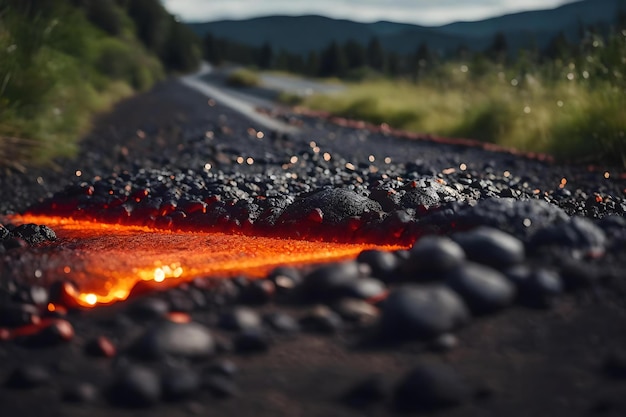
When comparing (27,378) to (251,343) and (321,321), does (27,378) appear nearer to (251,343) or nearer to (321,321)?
(251,343)

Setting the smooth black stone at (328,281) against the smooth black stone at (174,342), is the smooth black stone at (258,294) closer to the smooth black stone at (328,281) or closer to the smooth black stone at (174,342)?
the smooth black stone at (328,281)

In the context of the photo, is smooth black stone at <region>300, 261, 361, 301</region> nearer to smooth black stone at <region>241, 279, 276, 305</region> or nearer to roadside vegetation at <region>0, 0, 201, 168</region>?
smooth black stone at <region>241, 279, 276, 305</region>

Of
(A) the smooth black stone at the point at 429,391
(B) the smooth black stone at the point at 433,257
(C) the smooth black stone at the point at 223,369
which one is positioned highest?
(B) the smooth black stone at the point at 433,257

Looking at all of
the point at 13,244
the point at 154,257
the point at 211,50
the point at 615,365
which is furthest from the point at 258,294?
the point at 211,50

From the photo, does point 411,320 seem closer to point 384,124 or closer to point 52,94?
point 52,94

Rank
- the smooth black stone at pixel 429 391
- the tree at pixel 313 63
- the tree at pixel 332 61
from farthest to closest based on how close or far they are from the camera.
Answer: the tree at pixel 313 63 < the tree at pixel 332 61 < the smooth black stone at pixel 429 391

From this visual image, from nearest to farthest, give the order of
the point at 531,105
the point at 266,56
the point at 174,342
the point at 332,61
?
the point at 174,342 < the point at 531,105 < the point at 332,61 < the point at 266,56

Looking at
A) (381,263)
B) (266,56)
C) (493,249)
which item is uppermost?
(266,56)

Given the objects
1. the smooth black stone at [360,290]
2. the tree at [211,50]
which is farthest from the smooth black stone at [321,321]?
the tree at [211,50]
